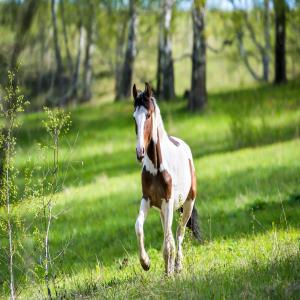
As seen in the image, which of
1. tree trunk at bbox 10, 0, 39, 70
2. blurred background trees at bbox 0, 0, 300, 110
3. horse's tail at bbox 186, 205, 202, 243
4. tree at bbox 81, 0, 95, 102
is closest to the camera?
horse's tail at bbox 186, 205, 202, 243

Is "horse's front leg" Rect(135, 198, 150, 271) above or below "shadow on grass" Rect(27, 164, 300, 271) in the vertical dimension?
above

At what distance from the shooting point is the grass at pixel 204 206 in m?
7.22

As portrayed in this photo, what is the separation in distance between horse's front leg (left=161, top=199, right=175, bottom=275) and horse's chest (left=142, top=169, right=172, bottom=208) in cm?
7

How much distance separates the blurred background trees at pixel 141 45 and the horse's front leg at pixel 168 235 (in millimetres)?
3890

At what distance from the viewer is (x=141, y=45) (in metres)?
45.2

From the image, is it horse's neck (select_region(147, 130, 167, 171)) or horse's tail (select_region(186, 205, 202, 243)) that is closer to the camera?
horse's neck (select_region(147, 130, 167, 171))

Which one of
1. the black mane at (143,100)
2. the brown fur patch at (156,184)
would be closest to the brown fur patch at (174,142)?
the brown fur patch at (156,184)

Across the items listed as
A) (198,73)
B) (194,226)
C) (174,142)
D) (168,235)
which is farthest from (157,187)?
(198,73)

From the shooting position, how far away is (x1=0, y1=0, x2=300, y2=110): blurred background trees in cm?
2000

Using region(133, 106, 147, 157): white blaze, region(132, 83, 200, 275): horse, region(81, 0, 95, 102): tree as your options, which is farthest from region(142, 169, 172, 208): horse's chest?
region(81, 0, 95, 102): tree

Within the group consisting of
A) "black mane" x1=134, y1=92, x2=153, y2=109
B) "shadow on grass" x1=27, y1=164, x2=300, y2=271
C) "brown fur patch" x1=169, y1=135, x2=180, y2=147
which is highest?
"black mane" x1=134, y1=92, x2=153, y2=109

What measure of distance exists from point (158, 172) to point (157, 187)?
17cm

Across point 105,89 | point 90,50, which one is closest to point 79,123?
point 90,50

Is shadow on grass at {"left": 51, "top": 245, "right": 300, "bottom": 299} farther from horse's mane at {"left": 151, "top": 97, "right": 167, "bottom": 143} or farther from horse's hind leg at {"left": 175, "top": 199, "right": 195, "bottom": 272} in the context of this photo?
horse's mane at {"left": 151, "top": 97, "right": 167, "bottom": 143}
